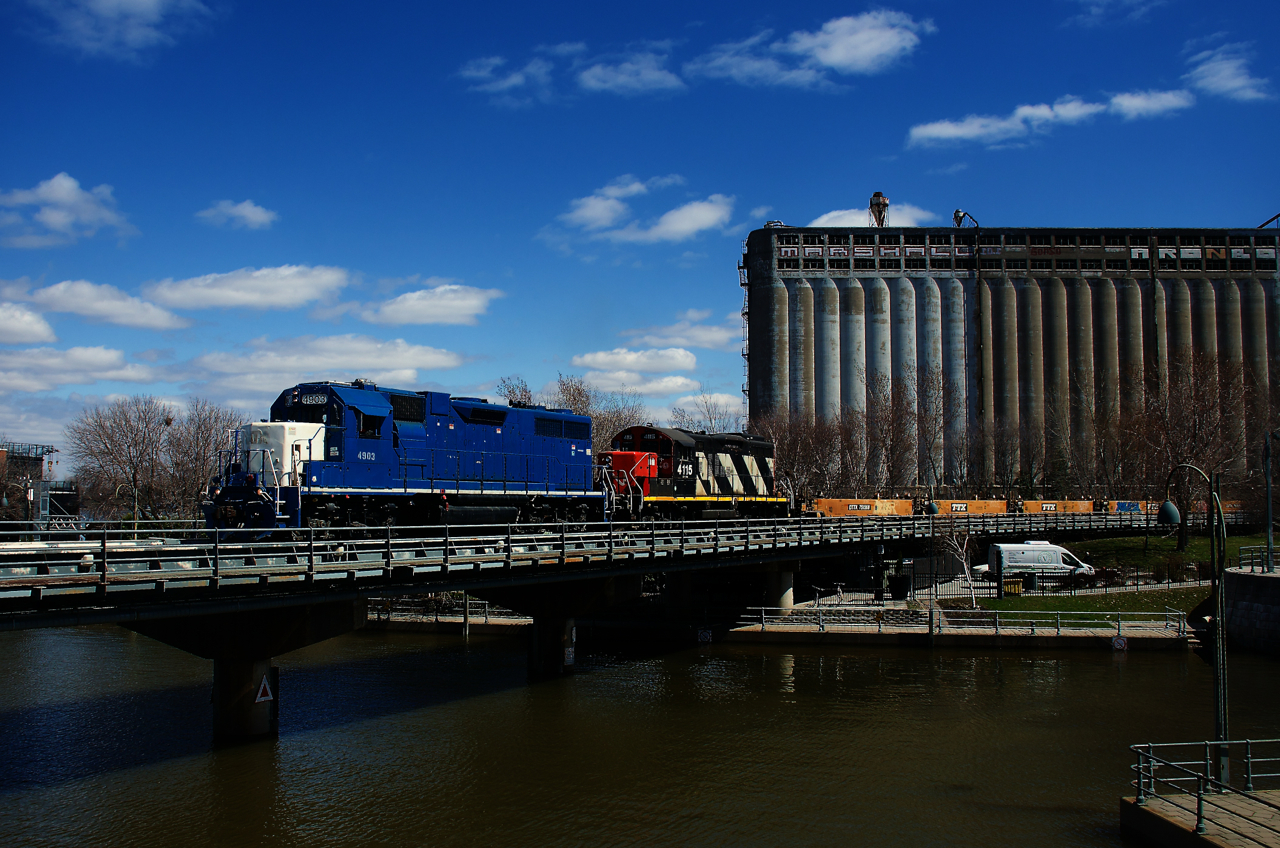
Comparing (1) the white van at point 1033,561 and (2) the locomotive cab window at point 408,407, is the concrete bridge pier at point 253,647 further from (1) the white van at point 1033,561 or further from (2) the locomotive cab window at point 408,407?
(1) the white van at point 1033,561

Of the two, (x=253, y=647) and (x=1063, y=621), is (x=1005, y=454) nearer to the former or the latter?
(x=1063, y=621)

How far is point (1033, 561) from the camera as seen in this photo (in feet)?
150

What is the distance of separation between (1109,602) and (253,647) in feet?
121

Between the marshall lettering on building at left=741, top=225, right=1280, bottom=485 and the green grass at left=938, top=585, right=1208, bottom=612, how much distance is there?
50.2 meters

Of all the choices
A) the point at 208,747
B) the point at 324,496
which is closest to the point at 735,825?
the point at 208,747

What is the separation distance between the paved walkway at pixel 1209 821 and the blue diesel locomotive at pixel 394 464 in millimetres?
19091

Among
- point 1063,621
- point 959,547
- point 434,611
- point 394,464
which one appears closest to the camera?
point 394,464

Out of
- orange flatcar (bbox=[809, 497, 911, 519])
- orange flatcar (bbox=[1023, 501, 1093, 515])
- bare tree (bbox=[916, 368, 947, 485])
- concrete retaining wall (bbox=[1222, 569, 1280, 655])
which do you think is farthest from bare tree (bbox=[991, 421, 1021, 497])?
concrete retaining wall (bbox=[1222, 569, 1280, 655])

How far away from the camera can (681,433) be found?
3922 centimetres

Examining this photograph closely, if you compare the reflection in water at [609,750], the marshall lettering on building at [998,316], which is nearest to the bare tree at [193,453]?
the reflection in water at [609,750]

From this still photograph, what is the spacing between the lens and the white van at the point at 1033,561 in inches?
1758

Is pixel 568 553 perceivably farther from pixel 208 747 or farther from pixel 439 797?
pixel 208 747

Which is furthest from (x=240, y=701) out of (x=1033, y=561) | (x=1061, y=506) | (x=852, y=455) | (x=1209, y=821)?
(x=852, y=455)

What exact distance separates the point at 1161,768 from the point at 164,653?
113ft
